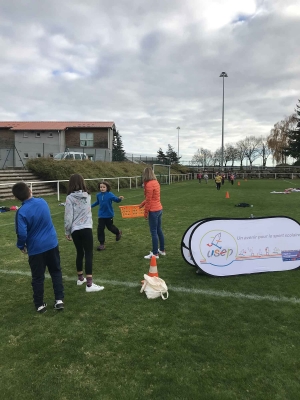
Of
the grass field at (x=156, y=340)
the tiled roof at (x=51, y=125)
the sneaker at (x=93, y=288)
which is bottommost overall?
the grass field at (x=156, y=340)

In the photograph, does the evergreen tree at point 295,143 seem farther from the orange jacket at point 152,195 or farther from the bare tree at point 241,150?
the orange jacket at point 152,195

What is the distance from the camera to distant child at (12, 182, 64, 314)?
368 centimetres

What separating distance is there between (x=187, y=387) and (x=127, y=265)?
3.47m

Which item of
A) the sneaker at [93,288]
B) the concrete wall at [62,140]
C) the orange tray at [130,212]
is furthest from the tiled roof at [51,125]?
the sneaker at [93,288]

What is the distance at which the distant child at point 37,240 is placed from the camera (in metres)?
3.68

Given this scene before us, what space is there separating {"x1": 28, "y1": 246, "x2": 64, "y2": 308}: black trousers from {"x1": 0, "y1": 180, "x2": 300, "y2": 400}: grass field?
0.22 metres

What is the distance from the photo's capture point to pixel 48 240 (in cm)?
A: 387

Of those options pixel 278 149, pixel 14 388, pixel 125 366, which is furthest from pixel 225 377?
pixel 278 149

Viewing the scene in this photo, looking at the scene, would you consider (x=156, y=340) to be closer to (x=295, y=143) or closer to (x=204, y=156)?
(x=295, y=143)

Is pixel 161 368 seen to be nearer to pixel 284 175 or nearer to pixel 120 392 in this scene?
pixel 120 392

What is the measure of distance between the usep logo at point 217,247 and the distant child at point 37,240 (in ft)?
7.34

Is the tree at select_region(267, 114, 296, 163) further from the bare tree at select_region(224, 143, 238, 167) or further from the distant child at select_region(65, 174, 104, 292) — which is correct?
the distant child at select_region(65, 174, 104, 292)

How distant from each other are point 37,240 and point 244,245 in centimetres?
315

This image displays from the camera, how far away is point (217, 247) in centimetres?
498
